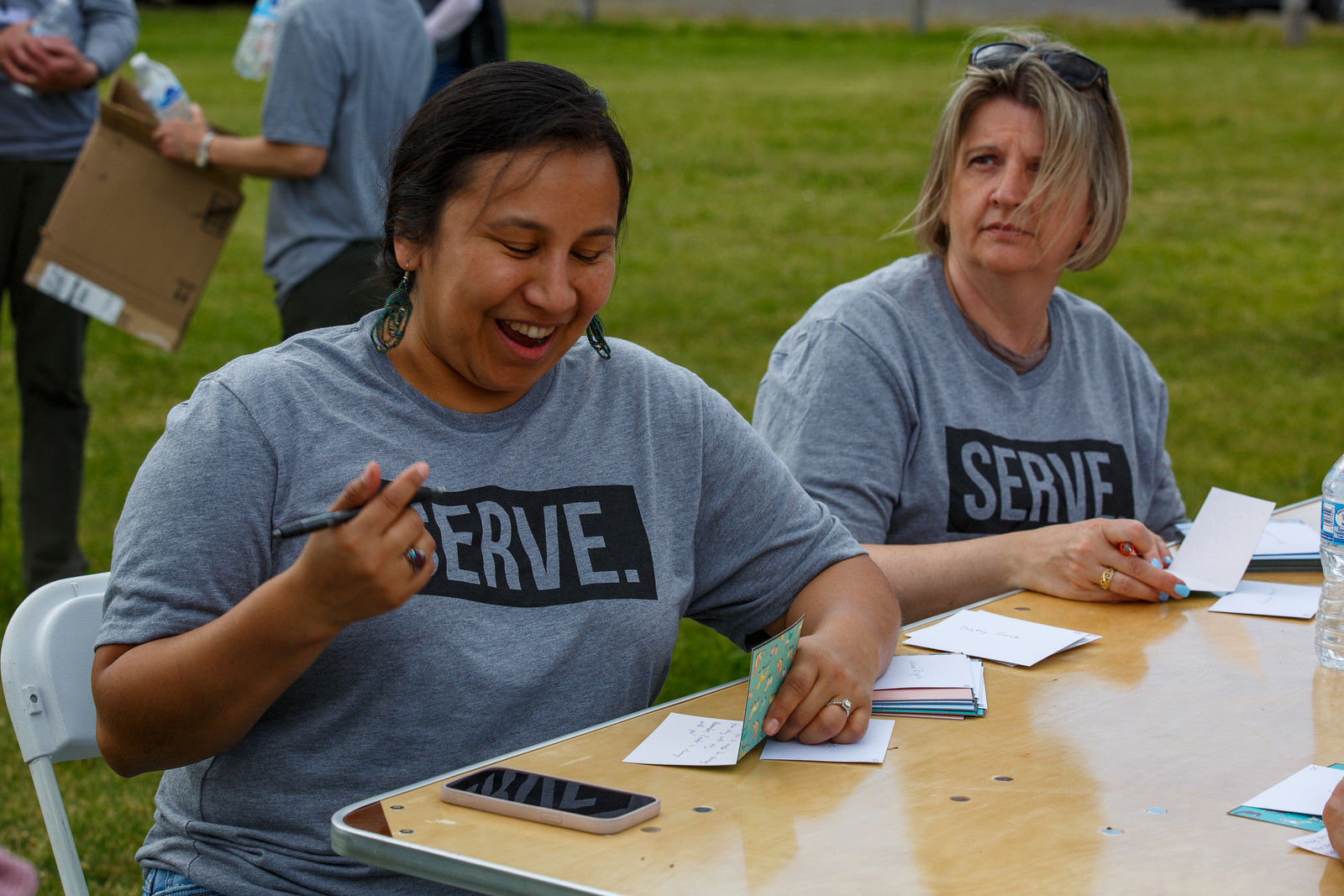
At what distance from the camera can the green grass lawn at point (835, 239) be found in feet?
18.7

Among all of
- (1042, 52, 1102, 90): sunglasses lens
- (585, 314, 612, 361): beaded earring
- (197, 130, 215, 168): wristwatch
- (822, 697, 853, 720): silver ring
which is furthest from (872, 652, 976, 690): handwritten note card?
(197, 130, 215, 168): wristwatch

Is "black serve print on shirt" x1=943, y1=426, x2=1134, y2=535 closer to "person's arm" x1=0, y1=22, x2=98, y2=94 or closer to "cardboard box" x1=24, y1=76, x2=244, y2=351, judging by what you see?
"cardboard box" x1=24, y1=76, x2=244, y2=351

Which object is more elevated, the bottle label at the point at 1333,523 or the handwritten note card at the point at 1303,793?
the bottle label at the point at 1333,523

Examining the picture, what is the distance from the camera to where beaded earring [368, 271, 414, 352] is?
2016 mm

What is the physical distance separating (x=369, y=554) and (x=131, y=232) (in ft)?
9.85

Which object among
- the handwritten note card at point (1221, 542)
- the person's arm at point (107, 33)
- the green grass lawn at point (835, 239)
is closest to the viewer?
the handwritten note card at point (1221, 542)

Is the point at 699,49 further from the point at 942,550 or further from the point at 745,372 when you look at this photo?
the point at 942,550

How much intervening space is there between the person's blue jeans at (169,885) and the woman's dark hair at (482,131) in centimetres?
90

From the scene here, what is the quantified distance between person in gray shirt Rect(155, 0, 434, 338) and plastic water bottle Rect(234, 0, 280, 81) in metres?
0.33

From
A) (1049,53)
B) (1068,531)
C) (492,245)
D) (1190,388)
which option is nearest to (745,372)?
(1190,388)

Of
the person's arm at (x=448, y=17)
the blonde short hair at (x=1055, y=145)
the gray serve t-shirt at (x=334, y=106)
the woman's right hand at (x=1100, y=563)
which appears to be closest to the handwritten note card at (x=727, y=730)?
the woman's right hand at (x=1100, y=563)

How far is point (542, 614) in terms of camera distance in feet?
6.25

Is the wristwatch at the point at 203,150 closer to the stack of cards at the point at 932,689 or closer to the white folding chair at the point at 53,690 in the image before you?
the white folding chair at the point at 53,690

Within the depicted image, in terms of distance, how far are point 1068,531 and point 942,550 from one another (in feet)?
0.74
